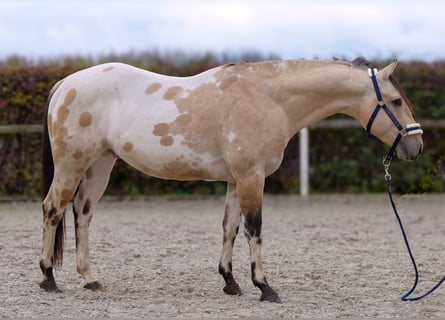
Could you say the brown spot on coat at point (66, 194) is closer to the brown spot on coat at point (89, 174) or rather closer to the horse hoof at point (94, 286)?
the brown spot on coat at point (89, 174)

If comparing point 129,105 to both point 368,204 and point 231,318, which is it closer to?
point 231,318

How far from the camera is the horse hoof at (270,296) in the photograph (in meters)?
5.35

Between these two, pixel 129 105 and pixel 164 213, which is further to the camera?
pixel 164 213

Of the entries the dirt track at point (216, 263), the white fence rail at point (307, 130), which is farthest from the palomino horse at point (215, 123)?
the white fence rail at point (307, 130)

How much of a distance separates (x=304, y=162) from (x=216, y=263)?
5.64 m

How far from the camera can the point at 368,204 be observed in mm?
11930

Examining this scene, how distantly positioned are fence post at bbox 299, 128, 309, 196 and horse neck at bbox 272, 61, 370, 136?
6.67m

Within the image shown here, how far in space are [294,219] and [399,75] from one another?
381 centimetres

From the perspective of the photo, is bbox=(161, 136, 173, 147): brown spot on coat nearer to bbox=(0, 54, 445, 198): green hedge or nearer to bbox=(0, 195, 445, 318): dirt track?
bbox=(0, 195, 445, 318): dirt track

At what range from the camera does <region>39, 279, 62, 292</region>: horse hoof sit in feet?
18.8

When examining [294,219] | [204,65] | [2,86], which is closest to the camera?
[294,219]

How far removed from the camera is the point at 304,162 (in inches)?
487

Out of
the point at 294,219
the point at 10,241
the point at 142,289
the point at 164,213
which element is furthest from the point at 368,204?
the point at 142,289

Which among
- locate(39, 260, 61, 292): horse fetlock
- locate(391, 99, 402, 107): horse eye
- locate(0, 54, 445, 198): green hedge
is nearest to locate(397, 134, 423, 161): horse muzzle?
locate(391, 99, 402, 107): horse eye
